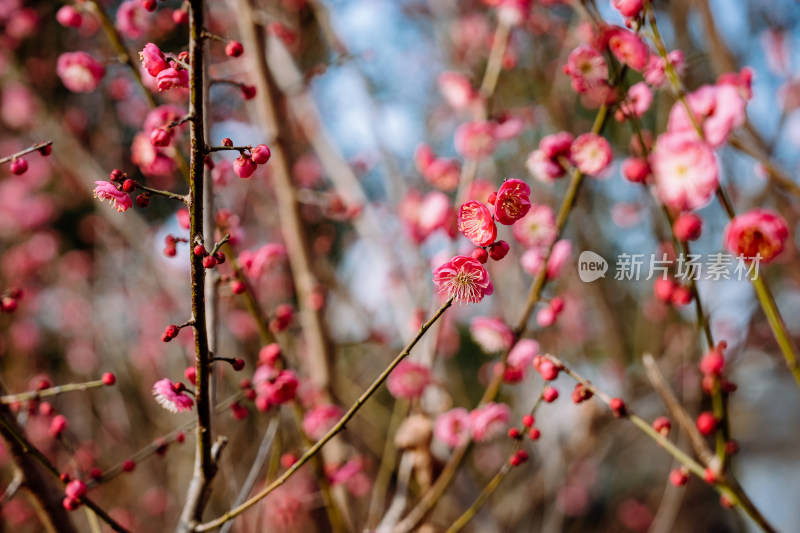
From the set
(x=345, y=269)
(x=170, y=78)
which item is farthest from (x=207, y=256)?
(x=345, y=269)

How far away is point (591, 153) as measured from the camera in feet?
3.97

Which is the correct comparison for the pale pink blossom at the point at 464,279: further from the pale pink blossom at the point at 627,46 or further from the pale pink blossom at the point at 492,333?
the pale pink blossom at the point at 627,46

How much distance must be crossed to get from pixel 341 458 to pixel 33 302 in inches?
126

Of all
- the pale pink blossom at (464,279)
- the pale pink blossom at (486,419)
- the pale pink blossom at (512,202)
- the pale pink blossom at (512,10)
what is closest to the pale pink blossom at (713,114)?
the pale pink blossom at (512,202)

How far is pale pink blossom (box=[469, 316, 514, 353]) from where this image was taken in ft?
4.50

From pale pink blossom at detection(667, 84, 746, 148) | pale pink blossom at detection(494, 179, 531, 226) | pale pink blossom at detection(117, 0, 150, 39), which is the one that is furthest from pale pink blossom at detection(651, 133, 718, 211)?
pale pink blossom at detection(117, 0, 150, 39)

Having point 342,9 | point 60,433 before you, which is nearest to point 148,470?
point 60,433

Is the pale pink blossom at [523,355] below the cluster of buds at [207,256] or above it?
below

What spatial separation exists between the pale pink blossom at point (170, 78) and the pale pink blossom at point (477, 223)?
0.47 metres

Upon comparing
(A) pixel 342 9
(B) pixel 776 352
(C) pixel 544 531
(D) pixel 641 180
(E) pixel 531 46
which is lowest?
(C) pixel 544 531

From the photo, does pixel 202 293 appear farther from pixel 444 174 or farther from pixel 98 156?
pixel 98 156

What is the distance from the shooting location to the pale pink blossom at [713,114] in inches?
41.6

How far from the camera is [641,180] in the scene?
1071mm

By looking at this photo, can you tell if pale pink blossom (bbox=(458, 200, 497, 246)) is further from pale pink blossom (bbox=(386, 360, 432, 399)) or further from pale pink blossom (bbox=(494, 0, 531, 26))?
pale pink blossom (bbox=(494, 0, 531, 26))
